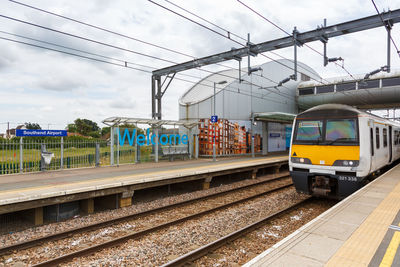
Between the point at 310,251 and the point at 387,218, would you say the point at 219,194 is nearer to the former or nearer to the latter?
the point at 387,218

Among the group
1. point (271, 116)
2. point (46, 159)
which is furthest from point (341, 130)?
point (271, 116)

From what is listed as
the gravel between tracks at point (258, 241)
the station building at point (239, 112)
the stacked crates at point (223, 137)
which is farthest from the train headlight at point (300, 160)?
the stacked crates at point (223, 137)

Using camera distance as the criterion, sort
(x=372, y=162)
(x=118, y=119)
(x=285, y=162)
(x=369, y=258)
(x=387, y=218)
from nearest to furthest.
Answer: (x=369, y=258) → (x=387, y=218) → (x=372, y=162) → (x=118, y=119) → (x=285, y=162)

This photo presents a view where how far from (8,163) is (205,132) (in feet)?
45.1

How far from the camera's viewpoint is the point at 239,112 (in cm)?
2530

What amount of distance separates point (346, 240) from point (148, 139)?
1445cm

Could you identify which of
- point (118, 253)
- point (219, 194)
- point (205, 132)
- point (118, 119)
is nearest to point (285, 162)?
point (205, 132)

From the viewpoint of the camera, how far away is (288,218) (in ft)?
26.5

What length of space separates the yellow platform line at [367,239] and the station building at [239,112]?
1537cm

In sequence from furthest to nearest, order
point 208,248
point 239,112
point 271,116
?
point 239,112 < point 271,116 < point 208,248

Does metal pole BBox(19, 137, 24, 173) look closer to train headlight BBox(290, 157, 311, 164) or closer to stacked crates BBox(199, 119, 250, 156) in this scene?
train headlight BBox(290, 157, 311, 164)

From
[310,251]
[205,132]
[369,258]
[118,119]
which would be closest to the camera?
[369,258]

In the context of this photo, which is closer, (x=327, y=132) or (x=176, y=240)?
(x=176, y=240)

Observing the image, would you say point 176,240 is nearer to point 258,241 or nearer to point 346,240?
point 258,241
